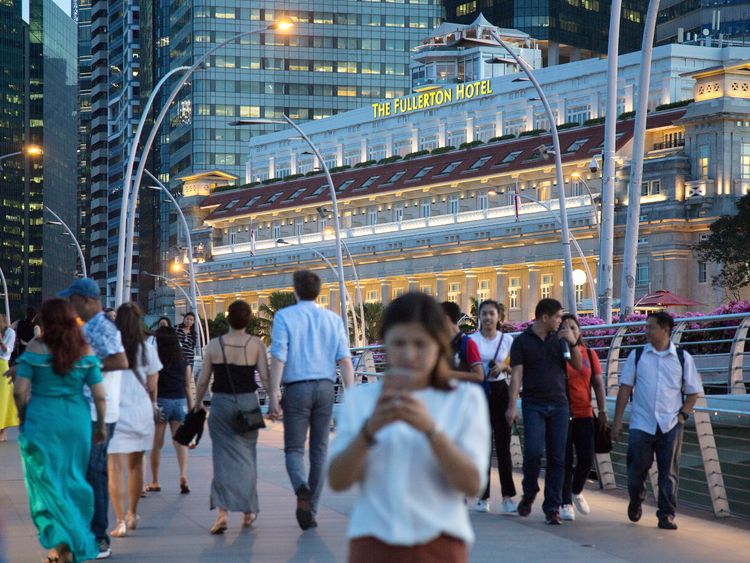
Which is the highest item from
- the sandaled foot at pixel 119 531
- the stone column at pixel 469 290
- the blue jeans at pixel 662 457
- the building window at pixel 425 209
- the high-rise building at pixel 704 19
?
the high-rise building at pixel 704 19

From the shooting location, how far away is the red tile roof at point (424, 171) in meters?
99.9

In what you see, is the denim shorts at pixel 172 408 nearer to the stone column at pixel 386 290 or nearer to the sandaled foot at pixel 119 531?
the sandaled foot at pixel 119 531

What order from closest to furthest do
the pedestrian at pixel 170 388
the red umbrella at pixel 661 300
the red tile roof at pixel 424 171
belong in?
1. the pedestrian at pixel 170 388
2. the red umbrella at pixel 661 300
3. the red tile roof at pixel 424 171

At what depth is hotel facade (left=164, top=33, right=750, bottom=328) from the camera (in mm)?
93438

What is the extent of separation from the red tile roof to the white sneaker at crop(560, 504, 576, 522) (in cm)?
8411

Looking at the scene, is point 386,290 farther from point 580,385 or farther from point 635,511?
point 635,511

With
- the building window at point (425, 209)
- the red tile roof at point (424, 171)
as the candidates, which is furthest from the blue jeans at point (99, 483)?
the building window at point (425, 209)

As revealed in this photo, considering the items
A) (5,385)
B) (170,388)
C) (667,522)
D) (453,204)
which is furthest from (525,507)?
(453,204)

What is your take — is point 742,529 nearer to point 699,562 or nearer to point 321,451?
point 699,562

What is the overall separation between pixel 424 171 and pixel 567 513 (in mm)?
106783

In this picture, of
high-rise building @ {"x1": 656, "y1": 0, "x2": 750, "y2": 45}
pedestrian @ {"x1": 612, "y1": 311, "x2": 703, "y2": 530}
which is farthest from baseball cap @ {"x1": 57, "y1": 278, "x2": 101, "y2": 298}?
high-rise building @ {"x1": 656, "y1": 0, "x2": 750, "y2": 45}

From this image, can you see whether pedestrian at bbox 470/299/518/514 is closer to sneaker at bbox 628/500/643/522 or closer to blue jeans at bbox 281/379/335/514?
sneaker at bbox 628/500/643/522

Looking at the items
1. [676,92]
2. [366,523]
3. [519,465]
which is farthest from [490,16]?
[366,523]

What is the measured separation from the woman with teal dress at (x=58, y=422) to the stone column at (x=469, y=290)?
9962cm
